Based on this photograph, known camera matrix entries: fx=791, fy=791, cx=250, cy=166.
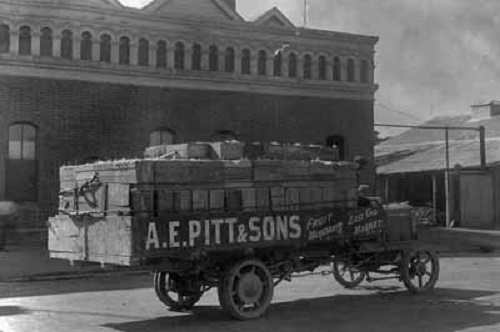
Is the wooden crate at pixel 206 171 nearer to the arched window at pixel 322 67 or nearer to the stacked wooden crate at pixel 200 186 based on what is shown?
the stacked wooden crate at pixel 200 186

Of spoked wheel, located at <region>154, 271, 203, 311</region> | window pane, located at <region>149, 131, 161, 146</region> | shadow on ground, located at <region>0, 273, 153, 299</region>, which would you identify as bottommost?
shadow on ground, located at <region>0, 273, 153, 299</region>

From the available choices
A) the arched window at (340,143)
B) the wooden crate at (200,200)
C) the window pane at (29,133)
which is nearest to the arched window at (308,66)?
the arched window at (340,143)

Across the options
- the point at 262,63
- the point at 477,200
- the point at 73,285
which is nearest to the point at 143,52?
the point at 262,63

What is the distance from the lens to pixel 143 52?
77.0 ft

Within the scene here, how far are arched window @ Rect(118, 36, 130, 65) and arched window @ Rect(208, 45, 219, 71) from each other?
260 centimetres

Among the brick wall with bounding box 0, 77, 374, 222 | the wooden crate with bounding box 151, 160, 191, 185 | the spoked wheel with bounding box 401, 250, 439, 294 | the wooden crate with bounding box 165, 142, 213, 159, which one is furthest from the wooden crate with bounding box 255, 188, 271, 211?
the brick wall with bounding box 0, 77, 374, 222

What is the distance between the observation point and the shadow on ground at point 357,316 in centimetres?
1009

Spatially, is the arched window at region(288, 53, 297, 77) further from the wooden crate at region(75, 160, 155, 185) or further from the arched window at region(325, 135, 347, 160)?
the wooden crate at region(75, 160, 155, 185)

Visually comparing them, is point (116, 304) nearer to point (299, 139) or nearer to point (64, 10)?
point (64, 10)

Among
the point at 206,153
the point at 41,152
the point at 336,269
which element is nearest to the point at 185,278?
the point at 206,153

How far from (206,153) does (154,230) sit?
66.9 inches

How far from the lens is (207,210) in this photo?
10477mm

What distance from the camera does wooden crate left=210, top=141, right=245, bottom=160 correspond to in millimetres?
10992

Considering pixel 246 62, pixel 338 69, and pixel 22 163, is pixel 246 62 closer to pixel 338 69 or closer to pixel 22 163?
pixel 338 69
